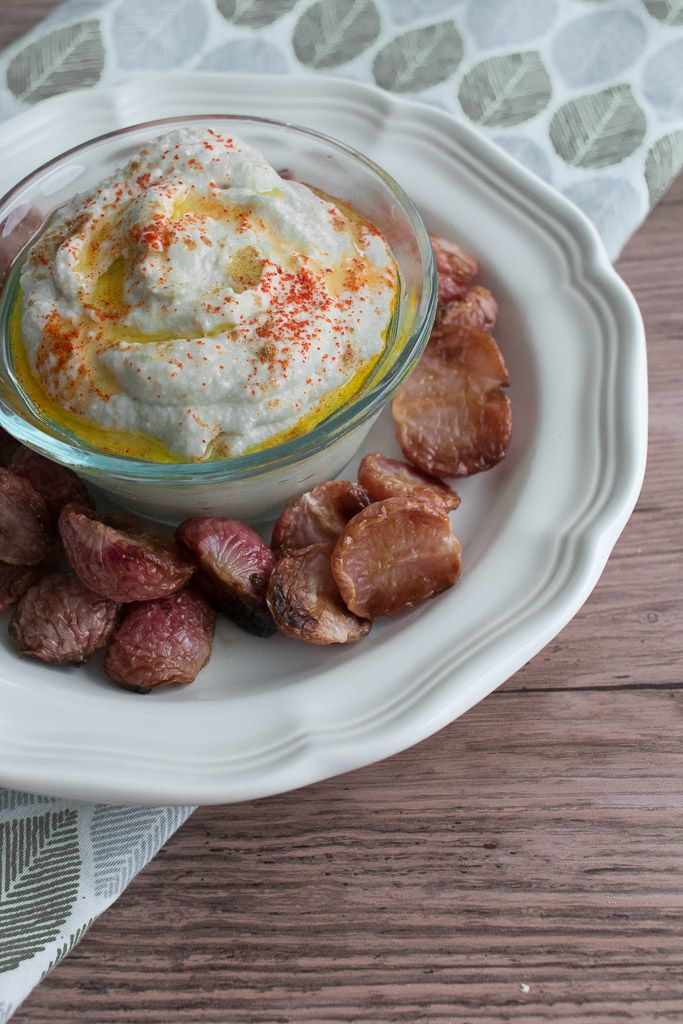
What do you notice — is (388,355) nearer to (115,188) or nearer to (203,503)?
(203,503)

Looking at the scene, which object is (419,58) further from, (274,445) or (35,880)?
(35,880)

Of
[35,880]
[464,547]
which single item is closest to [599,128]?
[464,547]

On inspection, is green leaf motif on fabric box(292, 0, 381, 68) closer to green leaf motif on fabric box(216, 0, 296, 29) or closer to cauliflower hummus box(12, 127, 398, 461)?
green leaf motif on fabric box(216, 0, 296, 29)

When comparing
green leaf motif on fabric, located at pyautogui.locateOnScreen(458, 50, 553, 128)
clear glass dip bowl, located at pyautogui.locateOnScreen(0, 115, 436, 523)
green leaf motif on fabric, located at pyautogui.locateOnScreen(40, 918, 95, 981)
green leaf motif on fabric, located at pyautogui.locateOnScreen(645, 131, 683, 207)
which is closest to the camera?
green leaf motif on fabric, located at pyautogui.locateOnScreen(40, 918, 95, 981)

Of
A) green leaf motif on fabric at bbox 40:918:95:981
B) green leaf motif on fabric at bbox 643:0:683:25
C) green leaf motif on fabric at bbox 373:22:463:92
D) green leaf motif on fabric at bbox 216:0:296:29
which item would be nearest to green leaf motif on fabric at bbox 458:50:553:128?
green leaf motif on fabric at bbox 373:22:463:92

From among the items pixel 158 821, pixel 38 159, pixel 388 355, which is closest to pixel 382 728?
pixel 158 821

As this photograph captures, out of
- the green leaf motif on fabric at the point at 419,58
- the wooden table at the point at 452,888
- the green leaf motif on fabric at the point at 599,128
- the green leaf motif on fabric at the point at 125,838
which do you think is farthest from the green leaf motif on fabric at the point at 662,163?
the green leaf motif on fabric at the point at 125,838

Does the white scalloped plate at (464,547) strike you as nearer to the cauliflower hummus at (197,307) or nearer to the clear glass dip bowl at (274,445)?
the clear glass dip bowl at (274,445)
